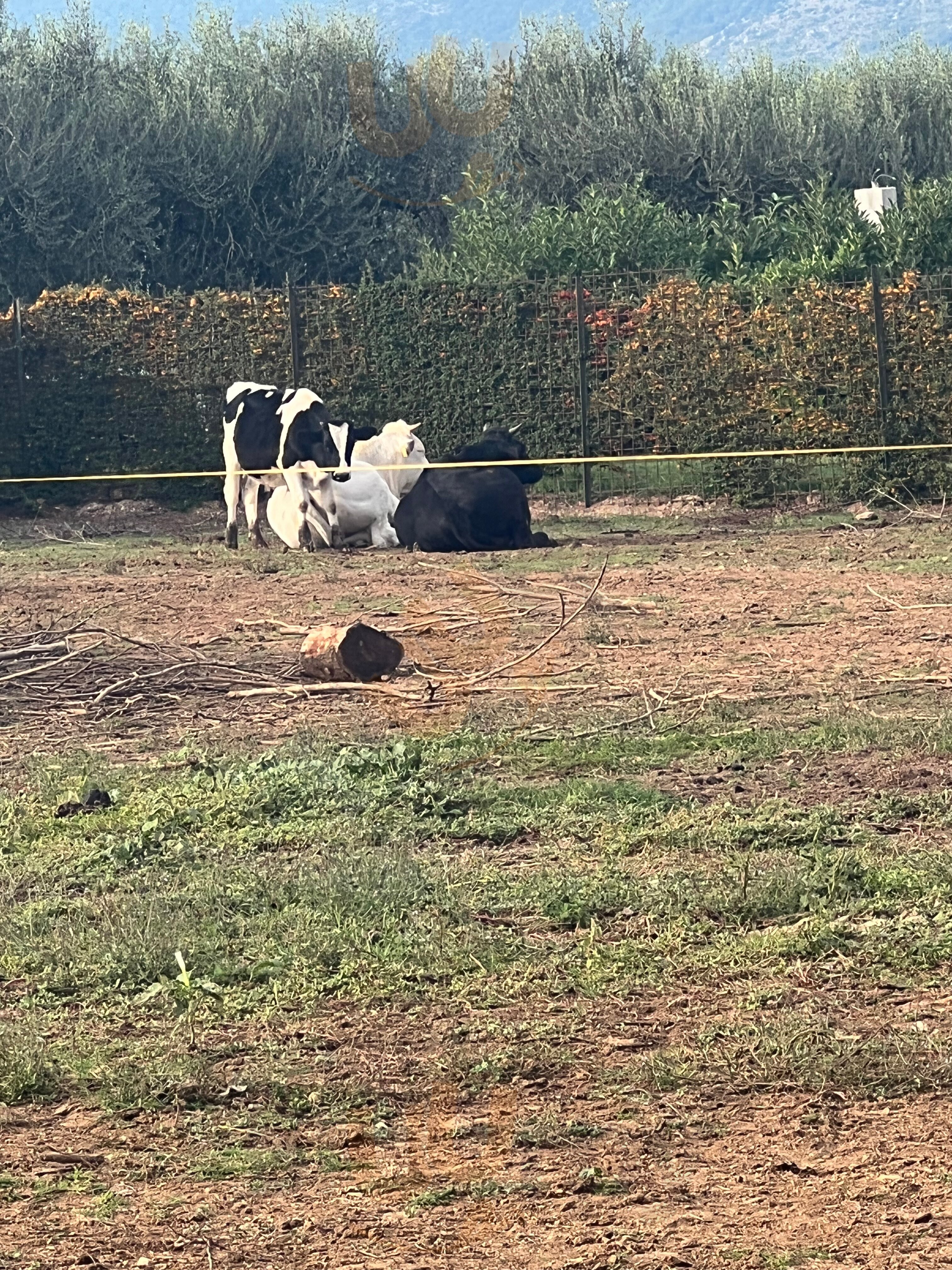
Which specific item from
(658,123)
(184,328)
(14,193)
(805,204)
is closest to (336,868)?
(184,328)

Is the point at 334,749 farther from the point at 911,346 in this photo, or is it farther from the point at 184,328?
the point at 184,328

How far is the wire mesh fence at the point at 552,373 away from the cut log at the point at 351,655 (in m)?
10.1

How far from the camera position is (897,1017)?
4.72m

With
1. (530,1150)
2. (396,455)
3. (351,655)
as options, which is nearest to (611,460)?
(396,455)

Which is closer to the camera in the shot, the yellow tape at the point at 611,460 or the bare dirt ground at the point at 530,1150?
the bare dirt ground at the point at 530,1150

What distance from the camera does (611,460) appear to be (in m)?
18.8

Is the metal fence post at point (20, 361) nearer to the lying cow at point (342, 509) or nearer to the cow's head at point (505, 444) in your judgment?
the lying cow at point (342, 509)

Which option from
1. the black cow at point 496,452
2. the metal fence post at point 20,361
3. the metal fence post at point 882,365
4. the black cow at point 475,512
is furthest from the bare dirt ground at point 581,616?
the metal fence post at point 20,361

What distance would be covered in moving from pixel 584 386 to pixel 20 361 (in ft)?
23.9

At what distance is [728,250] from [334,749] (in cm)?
2073

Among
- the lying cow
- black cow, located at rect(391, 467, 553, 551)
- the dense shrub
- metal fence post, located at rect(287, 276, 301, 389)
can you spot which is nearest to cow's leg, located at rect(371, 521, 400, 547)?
the lying cow

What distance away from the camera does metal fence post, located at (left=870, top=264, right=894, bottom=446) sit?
62.3ft

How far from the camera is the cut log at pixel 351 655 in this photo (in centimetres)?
970

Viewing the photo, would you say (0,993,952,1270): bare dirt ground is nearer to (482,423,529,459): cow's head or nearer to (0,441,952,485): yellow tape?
(0,441,952,485): yellow tape
